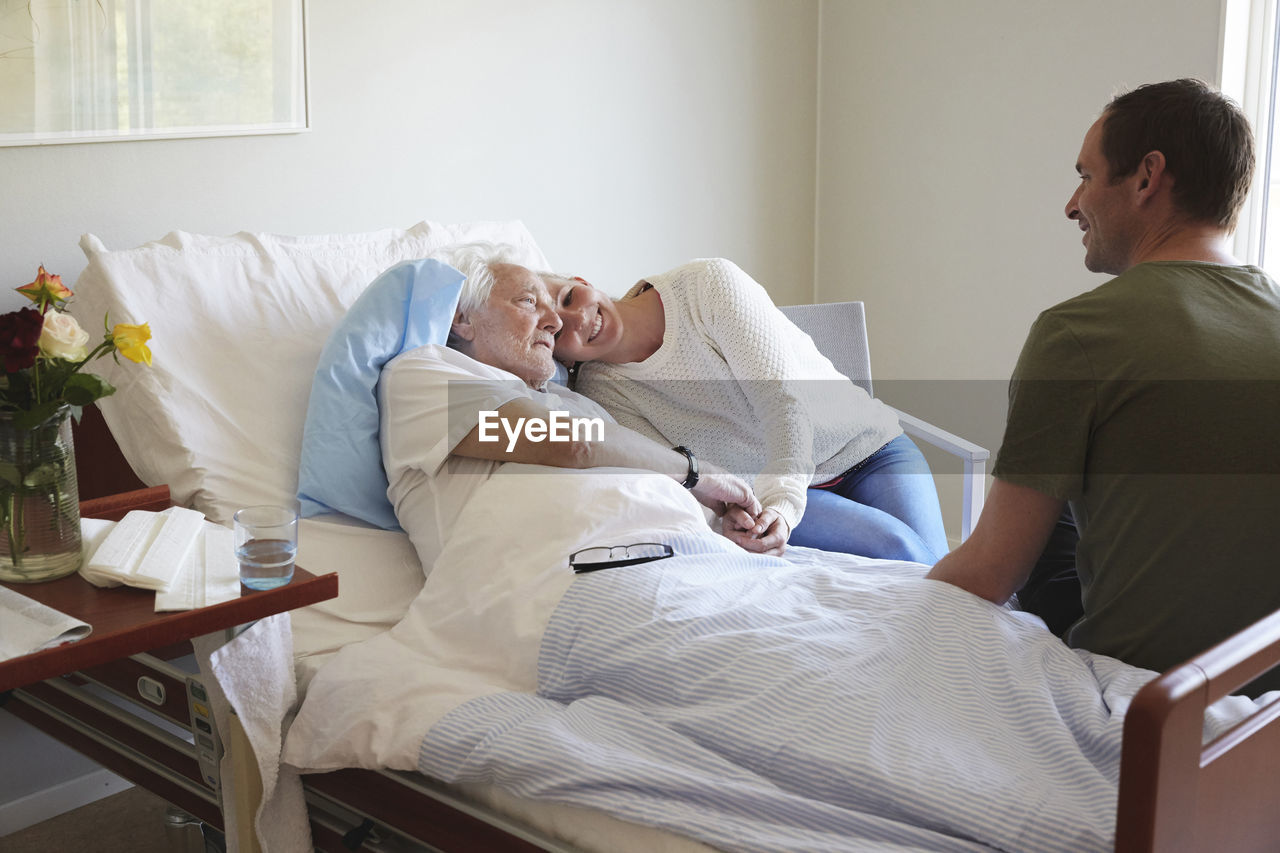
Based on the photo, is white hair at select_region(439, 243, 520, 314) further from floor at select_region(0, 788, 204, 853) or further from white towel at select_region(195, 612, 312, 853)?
floor at select_region(0, 788, 204, 853)

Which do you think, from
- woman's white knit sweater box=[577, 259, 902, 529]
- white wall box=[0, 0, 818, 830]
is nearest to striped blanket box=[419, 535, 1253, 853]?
woman's white knit sweater box=[577, 259, 902, 529]

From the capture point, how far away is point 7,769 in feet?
6.24

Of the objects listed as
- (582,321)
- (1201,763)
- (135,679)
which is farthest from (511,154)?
(1201,763)

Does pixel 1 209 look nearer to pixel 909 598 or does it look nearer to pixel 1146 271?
pixel 909 598

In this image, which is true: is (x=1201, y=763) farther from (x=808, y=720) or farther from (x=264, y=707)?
(x=264, y=707)

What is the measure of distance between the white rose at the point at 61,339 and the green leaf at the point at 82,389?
22 millimetres

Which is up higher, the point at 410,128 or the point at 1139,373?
the point at 410,128

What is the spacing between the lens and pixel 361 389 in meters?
1.74

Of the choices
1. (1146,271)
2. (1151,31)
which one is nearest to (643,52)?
(1151,31)

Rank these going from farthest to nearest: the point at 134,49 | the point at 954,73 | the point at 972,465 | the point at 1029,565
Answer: the point at 954,73
the point at 972,465
the point at 134,49
the point at 1029,565

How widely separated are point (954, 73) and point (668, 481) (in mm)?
2083

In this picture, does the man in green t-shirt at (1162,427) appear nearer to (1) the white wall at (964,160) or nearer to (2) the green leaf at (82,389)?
(2) the green leaf at (82,389)

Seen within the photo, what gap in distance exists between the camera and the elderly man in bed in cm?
166

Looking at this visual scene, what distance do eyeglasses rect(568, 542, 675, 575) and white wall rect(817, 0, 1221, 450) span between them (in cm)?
204
